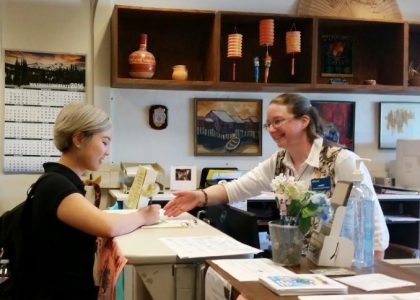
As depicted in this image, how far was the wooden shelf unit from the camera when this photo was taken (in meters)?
3.78

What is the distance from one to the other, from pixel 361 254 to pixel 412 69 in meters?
3.31

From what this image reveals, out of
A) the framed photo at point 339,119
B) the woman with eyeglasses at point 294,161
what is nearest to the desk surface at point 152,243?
the woman with eyeglasses at point 294,161

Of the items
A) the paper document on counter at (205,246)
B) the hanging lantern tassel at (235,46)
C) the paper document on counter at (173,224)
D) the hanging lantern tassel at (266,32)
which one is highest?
the hanging lantern tassel at (266,32)

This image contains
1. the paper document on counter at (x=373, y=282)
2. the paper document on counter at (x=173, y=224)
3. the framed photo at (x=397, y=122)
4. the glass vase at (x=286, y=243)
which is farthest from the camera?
the framed photo at (x=397, y=122)

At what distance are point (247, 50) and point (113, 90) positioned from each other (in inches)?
44.0

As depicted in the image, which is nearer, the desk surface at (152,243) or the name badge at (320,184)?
the desk surface at (152,243)

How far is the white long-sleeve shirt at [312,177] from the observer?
70.9 inches

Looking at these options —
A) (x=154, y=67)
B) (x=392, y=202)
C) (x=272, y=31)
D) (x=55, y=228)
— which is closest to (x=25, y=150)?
(x=154, y=67)

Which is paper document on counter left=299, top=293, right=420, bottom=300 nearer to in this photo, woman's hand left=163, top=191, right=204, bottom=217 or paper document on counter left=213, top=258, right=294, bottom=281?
paper document on counter left=213, top=258, right=294, bottom=281

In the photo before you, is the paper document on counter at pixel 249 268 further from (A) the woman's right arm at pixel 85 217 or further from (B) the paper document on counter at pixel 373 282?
(A) the woman's right arm at pixel 85 217

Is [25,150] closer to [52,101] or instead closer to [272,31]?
[52,101]

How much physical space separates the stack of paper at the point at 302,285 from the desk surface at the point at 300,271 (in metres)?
0.01

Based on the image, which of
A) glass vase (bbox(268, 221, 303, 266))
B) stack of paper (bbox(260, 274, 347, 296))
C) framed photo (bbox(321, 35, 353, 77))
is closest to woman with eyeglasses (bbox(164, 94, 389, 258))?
glass vase (bbox(268, 221, 303, 266))

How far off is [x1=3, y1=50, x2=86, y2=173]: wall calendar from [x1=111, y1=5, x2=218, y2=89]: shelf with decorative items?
36 cm
